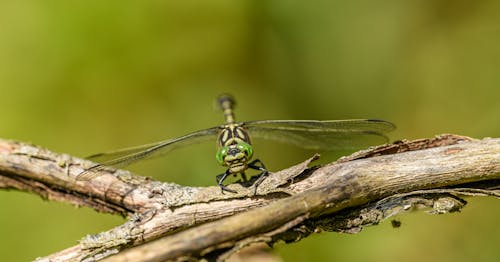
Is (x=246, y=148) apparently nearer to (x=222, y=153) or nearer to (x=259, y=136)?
(x=222, y=153)

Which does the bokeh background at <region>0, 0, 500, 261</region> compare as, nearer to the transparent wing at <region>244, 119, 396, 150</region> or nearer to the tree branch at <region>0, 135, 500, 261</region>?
the transparent wing at <region>244, 119, 396, 150</region>

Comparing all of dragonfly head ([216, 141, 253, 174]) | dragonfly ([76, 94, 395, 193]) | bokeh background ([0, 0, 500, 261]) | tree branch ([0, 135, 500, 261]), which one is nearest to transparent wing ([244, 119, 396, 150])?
dragonfly ([76, 94, 395, 193])

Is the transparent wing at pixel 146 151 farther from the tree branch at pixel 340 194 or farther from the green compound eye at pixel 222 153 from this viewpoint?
the tree branch at pixel 340 194

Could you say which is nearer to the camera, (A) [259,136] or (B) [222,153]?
(B) [222,153]

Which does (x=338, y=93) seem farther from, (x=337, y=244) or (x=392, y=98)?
(x=337, y=244)

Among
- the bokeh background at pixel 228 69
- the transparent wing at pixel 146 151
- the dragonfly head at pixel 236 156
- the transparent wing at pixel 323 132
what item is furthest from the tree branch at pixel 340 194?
the bokeh background at pixel 228 69

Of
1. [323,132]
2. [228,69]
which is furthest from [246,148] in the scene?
[228,69]
